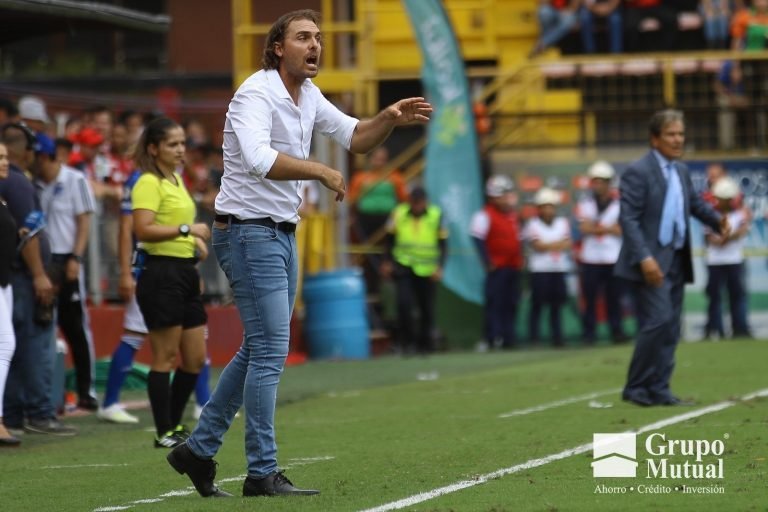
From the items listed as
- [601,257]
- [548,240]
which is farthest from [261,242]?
[548,240]

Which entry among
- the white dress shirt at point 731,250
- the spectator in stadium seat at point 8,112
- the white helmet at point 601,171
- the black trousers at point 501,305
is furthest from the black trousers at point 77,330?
the white dress shirt at point 731,250

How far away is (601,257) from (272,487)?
1448 cm

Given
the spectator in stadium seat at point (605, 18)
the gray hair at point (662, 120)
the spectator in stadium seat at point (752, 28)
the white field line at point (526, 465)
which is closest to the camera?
the white field line at point (526, 465)

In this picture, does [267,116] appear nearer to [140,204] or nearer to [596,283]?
[140,204]

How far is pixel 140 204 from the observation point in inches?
400

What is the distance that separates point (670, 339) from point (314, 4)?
23.4m

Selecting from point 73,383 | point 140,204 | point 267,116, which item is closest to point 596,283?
point 73,383

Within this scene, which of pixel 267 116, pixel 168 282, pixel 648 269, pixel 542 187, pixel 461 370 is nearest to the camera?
pixel 267 116

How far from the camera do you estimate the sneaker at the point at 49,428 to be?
1158 centimetres

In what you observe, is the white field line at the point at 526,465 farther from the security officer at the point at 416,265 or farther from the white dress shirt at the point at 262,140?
the security officer at the point at 416,265

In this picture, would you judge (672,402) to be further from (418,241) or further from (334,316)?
(418,241)

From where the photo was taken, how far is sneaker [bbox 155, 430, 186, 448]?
1016 cm

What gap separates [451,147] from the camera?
22266 millimetres

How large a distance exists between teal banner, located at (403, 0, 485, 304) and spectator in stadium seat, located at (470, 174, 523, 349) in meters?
0.34
